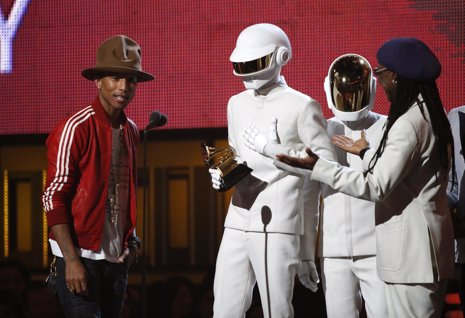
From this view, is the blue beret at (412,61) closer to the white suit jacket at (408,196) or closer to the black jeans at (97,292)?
the white suit jacket at (408,196)

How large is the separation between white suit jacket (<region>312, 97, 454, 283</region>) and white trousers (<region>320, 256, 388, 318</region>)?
2.58ft

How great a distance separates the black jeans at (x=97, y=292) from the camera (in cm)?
321

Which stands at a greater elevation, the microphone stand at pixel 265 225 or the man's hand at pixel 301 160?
the man's hand at pixel 301 160

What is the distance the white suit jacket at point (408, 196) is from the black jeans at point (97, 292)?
88 cm

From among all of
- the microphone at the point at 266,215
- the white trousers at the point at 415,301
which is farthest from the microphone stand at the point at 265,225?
the white trousers at the point at 415,301

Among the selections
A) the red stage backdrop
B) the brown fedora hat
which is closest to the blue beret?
the brown fedora hat

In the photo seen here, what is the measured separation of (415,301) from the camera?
2.92 metres

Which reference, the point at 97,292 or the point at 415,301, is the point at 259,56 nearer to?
the point at 97,292

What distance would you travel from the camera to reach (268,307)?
11.9 ft

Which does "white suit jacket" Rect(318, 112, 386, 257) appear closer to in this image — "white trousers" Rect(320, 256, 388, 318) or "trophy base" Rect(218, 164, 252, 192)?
"white trousers" Rect(320, 256, 388, 318)

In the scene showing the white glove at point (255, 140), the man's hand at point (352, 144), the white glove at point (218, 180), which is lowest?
the white glove at point (218, 180)

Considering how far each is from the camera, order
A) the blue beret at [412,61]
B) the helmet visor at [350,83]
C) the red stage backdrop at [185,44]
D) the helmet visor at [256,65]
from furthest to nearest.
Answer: the red stage backdrop at [185,44] < the helmet visor at [350,83] < the helmet visor at [256,65] < the blue beret at [412,61]

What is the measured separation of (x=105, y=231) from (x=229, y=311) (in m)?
0.68

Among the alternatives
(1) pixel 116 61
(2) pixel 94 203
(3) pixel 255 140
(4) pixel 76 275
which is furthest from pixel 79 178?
(3) pixel 255 140
